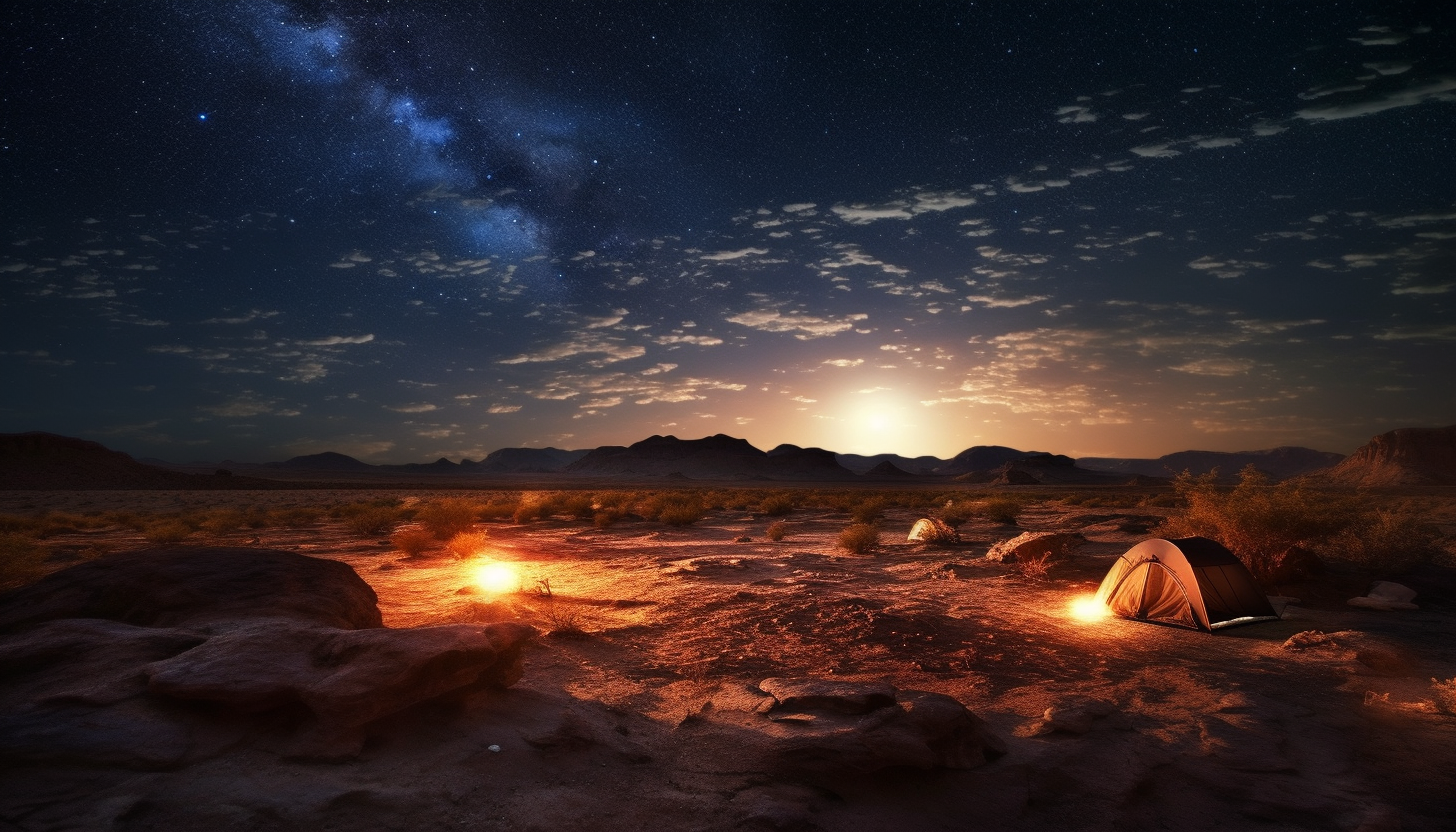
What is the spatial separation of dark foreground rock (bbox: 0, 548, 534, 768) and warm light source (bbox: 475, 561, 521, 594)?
6.14 m

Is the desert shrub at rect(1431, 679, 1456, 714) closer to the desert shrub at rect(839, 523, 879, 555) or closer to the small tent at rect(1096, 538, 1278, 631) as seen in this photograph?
the small tent at rect(1096, 538, 1278, 631)

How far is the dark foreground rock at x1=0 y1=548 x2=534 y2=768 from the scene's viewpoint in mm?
5242

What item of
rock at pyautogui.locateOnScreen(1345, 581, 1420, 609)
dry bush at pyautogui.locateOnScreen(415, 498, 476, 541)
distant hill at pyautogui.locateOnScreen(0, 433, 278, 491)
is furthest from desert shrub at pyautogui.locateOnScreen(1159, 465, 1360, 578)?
distant hill at pyautogui.locateOnScreen(0, 433, 278, 491)

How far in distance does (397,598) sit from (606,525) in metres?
15.9

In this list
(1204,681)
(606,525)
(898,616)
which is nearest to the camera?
(1204,681)

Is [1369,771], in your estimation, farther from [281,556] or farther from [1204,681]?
[281,556]

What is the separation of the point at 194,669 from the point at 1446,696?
1335 cm

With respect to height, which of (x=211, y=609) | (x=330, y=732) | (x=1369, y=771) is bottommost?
(x=1369, y=771)

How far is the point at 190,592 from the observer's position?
26.5 feet

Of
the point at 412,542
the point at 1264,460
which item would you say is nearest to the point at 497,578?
the point at 412,542

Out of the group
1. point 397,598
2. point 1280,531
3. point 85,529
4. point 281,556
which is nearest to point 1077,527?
point 1280,531

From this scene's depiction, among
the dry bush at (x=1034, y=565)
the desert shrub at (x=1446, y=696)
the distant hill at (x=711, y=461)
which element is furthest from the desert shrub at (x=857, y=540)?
the distant hill at (x=711, y=461)

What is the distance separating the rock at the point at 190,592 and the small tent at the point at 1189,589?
13199 mm

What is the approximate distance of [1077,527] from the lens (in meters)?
26.2
